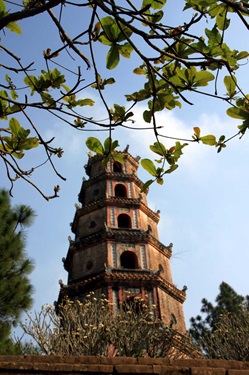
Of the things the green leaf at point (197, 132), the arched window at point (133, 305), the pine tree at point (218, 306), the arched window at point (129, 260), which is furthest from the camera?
the pine tree at point (218, 306)

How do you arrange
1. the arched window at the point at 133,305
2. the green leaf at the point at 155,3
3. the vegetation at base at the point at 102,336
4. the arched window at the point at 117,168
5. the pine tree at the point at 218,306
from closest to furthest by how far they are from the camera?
the green leaf at the point at 155,3 → the vegetation at base at the point at 102,336 → the arched window at the point at 133,305 → the arched window at the point at 117,168 → the pine tree at the point at 218,306

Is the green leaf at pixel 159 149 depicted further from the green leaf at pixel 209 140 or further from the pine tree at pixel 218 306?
the pine tree at pixel 218 306

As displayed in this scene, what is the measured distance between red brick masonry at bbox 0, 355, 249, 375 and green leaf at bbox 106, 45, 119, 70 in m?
2.78

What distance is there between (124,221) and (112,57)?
17.2 m

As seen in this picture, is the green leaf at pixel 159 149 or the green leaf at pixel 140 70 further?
the green leaf at pixel 140 70

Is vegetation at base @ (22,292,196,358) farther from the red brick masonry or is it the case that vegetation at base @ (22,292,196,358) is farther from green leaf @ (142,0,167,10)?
green leaf @ (142,0,167,10)

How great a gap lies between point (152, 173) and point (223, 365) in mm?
2546

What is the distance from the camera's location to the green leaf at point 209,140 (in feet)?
9.21

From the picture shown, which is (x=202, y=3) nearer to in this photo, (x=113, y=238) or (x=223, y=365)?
(x=223, y=365)

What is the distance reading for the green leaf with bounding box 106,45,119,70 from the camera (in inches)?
103

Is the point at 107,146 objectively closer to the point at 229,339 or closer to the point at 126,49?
the point at 126,49

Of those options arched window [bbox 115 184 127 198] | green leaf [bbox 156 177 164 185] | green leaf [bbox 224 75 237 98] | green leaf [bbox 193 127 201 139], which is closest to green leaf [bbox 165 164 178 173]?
green leaf [bbox 156 177 164 185]

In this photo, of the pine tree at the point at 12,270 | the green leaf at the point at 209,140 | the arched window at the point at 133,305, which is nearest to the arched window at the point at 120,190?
the arched window at the point at 133,305

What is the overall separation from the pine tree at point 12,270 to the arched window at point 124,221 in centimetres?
831
